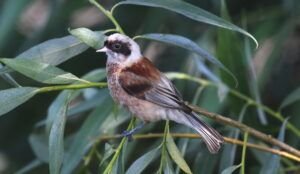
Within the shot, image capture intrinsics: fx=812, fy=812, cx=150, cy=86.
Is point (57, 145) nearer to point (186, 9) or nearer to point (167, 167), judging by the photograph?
point (167, 167)

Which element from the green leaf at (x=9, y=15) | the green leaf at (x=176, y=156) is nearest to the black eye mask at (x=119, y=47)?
the green leaf at (x=176, y=156)

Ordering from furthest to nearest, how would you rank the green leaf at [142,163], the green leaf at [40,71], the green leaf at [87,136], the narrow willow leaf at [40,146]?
1. the narrow willow leaf at [40,146]
2. the green leaf at [87,136]
3. the green leaf at [142,163]
4. the green leaf at [40,71]

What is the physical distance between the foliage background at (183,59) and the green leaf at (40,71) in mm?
719

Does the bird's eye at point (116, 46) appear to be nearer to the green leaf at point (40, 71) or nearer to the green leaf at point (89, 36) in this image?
the green leaf at point (89, 36)

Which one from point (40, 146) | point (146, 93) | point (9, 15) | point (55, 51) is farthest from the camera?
point (9, 15)

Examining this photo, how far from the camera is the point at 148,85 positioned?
84.6 inches

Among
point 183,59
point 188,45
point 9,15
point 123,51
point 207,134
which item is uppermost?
point 188,45

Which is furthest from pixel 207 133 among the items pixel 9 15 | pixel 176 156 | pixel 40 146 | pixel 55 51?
pixel 9 15

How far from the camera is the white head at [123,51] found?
7.16 ft

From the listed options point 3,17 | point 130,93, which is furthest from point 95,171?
point 130,93

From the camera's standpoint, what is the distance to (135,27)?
3770mm

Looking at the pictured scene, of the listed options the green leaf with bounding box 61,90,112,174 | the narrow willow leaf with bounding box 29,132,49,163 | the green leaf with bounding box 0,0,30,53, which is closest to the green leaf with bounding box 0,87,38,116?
the green leaf with bounding box 61,90,112,174

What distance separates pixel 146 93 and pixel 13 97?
0.39m

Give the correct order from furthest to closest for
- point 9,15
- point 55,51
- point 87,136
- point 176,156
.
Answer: point 9,15 < point 87,136 < point 55,51 < point 176,156
